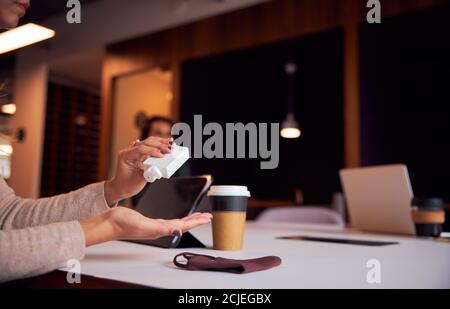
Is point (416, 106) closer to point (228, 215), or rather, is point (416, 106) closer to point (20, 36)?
point (228, 215)

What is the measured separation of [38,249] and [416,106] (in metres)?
4.22

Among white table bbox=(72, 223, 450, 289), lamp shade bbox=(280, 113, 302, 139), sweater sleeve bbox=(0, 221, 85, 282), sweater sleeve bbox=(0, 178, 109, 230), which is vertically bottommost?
white table bbox=(72, 223, 450, 289)

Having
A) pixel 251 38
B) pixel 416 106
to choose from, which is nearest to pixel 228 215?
pixel 251 38

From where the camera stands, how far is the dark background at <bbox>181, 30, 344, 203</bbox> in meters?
4.78

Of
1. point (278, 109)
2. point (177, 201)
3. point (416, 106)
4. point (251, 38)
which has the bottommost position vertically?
point (177, 201)

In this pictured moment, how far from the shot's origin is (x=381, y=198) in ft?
5.45

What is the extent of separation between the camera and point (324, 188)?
553 cm

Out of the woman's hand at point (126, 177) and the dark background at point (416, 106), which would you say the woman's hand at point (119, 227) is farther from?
the dark background at point (416, 106)

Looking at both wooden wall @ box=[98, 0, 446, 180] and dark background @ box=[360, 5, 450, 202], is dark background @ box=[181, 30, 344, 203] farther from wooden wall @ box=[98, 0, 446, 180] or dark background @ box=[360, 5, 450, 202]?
dark background @ box=[360, 5, 450, 202]

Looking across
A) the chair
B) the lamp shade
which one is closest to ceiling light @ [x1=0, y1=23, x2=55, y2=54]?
the lamp shade

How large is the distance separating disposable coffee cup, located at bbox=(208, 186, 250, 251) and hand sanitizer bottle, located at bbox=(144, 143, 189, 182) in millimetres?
211

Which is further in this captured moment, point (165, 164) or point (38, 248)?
point (165, 164)

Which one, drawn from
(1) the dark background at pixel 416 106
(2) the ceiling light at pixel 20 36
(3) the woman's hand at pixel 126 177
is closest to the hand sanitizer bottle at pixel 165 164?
(3) the woman's hand at pixel 126 177
